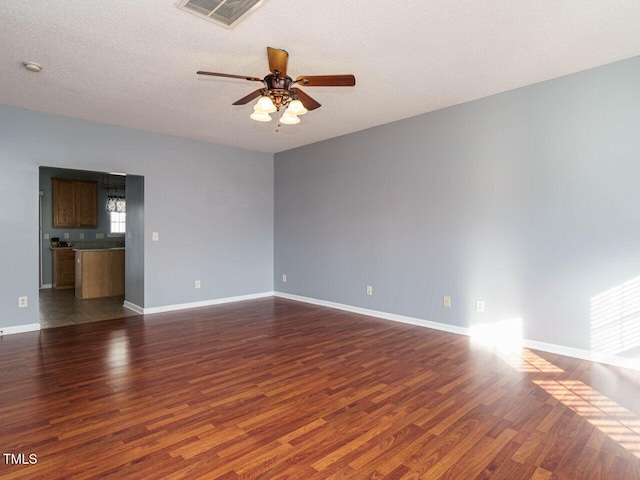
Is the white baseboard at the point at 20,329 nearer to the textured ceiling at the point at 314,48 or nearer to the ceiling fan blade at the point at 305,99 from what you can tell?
the textured ceiling at the point at 314,48

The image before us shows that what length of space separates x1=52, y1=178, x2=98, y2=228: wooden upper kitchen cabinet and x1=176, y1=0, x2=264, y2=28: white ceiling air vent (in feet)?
23.6

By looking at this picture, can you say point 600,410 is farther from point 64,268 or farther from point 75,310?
point 64,268

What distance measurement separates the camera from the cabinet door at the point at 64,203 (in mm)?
7716

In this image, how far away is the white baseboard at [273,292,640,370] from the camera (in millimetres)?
3174

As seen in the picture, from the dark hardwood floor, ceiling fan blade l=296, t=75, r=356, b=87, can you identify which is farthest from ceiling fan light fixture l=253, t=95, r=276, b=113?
the dark hardwood floor

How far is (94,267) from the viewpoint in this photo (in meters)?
6.52

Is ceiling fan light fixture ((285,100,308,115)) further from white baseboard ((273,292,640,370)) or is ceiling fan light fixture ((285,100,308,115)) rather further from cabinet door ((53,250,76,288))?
cabinet door ((53,250,76,288))

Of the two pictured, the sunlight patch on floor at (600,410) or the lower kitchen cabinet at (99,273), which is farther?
the lower kitchen cabinet at (99,273)

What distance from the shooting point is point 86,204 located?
8.09 m

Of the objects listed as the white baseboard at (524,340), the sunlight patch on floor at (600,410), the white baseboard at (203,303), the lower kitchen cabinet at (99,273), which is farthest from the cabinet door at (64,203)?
the sunlight patch on floor at (600,410)

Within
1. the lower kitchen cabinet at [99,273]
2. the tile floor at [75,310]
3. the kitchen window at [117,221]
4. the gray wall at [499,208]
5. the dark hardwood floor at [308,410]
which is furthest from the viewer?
the kitchen window at [117,221]

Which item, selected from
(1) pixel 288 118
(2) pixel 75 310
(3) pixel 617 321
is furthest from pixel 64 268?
(3) pixel 617 321

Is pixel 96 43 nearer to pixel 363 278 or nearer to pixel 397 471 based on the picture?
pixel 397 471

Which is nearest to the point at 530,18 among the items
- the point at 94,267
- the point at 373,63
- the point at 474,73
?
the point at 474,73
